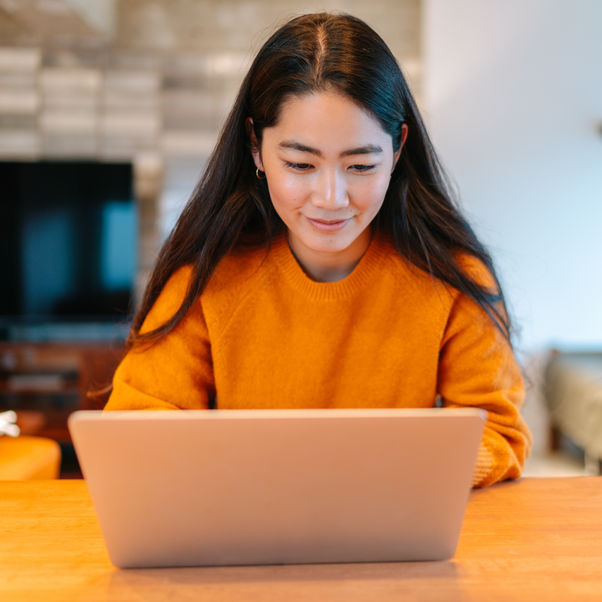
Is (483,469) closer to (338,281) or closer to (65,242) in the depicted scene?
(338,281)

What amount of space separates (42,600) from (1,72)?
378 cm

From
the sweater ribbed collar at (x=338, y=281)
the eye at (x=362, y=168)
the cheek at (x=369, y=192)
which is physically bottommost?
the sweater ribbed collar at (x=338, y=281)

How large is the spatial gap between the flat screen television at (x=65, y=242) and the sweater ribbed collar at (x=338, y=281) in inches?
104

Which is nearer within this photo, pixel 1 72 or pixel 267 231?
pixel 267 231

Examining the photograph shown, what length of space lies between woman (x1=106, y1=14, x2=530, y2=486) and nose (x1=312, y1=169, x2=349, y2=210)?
3 cm

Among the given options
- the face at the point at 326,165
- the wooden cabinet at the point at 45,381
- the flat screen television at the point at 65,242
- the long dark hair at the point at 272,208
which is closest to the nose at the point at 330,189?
the face at the point at 326,165

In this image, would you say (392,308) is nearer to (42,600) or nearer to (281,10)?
(42,600)

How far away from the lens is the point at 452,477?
66cm

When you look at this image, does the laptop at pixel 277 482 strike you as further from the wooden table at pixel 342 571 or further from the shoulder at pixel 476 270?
the shoulder at pixel 476 270

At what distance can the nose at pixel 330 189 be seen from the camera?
3.48ft

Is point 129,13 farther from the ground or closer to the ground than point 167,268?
farther from the ground

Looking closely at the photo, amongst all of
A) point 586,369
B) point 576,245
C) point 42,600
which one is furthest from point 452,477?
point 576,245

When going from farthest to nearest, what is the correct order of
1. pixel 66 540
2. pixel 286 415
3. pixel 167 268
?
1. pixel 167 268
2. pixel 66 540
3. pixel 286 415

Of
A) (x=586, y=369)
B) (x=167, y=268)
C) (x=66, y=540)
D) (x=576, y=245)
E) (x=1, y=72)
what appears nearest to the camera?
(x=66, y=540)
